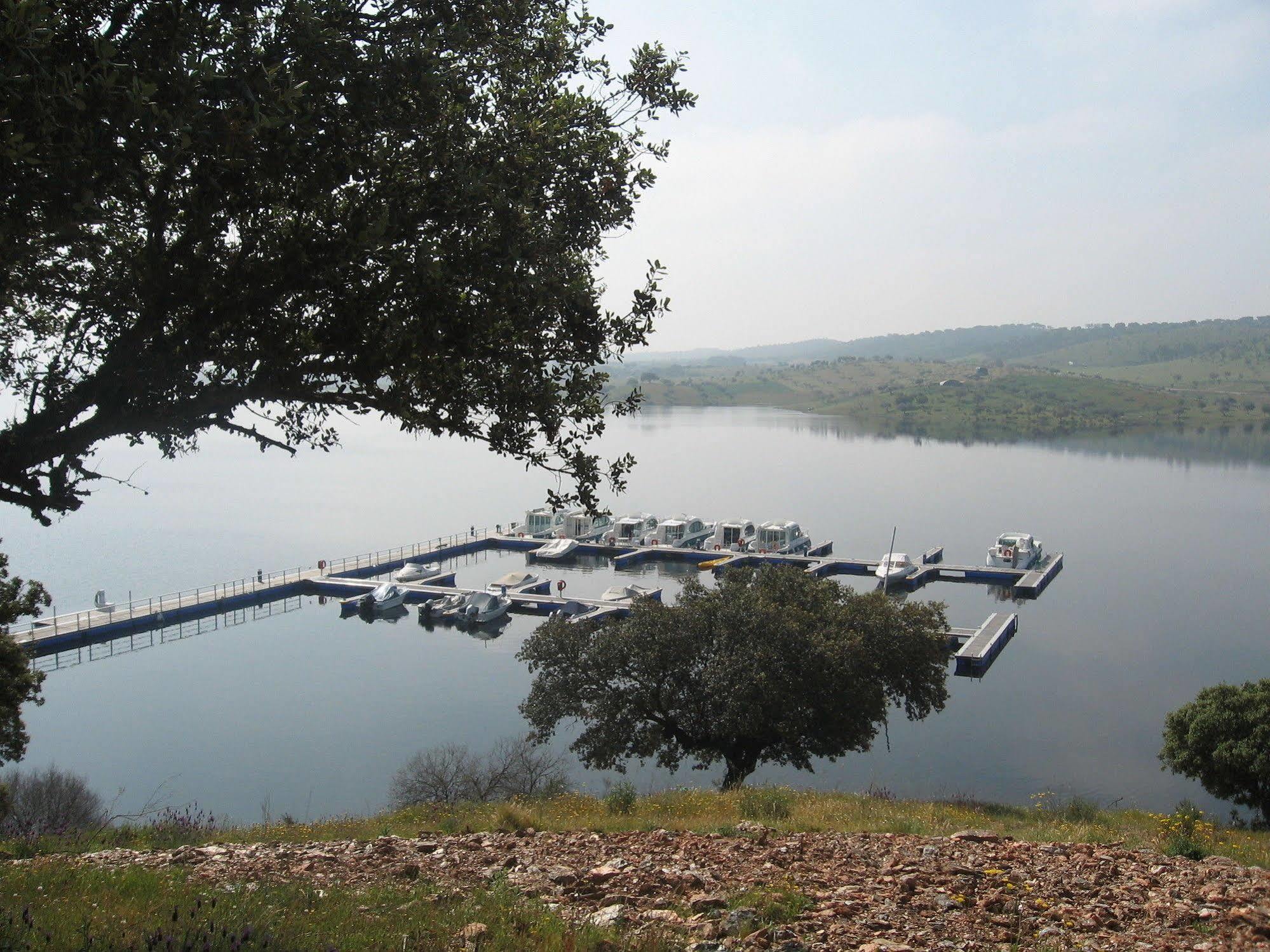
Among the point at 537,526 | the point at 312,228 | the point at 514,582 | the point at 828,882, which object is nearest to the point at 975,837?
the point at 828,882

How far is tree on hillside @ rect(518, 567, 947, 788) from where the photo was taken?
1505 centimetres

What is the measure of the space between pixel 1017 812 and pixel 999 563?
33.3m

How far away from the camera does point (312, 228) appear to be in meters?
4.69

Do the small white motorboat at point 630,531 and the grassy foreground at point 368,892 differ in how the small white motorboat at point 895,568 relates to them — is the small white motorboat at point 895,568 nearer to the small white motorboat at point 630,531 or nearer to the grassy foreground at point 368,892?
the small white motorboat at point 630,531

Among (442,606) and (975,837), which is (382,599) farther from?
(975,837)

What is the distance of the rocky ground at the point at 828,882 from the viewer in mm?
4426

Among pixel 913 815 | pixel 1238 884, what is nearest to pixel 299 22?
pixel 1238 884

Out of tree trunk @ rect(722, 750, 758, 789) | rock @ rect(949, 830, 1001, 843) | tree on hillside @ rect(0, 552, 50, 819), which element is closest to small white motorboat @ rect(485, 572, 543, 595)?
tree trunk @ rect(722, 750, 758, 789)

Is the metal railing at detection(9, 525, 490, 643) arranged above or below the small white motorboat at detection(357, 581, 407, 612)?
above

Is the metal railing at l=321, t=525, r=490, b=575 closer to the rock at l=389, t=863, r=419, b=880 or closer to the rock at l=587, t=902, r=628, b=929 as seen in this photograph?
the rock at l=389, t=863, r=419, b=880

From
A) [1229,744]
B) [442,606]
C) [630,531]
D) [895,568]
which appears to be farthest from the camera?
[630,531]

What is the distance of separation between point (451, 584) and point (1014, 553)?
76.6 feet

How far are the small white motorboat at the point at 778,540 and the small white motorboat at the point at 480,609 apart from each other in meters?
14.2

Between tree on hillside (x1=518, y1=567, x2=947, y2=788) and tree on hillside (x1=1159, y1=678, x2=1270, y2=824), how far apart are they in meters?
3.74
